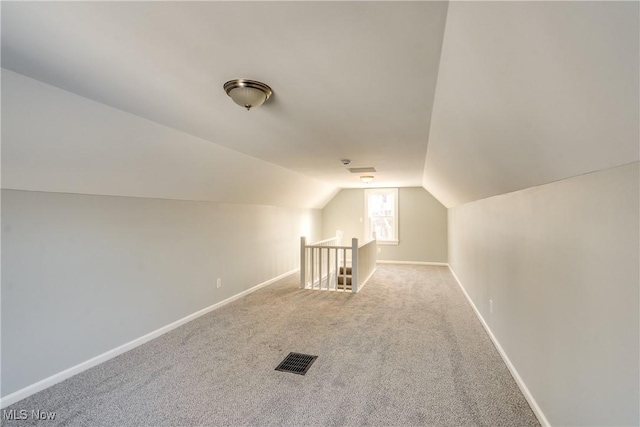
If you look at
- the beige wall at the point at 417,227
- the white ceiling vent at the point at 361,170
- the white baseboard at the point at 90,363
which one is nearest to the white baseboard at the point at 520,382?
the white ceiling vent at the point at 361,170

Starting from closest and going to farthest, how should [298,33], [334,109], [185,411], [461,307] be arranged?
[298,33] → [185,411] → [334,109] → [461,307]

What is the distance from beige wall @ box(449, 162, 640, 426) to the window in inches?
201

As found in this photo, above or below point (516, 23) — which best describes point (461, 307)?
below

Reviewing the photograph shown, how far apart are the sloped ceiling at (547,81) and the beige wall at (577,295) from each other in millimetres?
171

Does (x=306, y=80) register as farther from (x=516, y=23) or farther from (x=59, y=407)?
(x=59, y=407)

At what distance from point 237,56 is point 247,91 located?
287mm

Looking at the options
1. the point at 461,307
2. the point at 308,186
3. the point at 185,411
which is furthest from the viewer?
the point at 308,186

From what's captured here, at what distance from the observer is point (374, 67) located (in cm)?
161

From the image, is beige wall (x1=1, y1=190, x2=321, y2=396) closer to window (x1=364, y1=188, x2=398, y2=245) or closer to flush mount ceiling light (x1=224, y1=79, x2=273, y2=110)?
flush mount ceiling light (x1=224, y1=79, x2=273, y2=110)

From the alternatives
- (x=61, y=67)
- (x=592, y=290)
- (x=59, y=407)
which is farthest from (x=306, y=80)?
(x=59, y=407)

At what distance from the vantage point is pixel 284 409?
6.53 ft

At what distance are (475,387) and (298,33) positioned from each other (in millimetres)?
2637

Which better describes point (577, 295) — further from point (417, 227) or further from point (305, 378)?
point (417, 227)

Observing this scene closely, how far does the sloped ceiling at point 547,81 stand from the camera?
0.78 m
